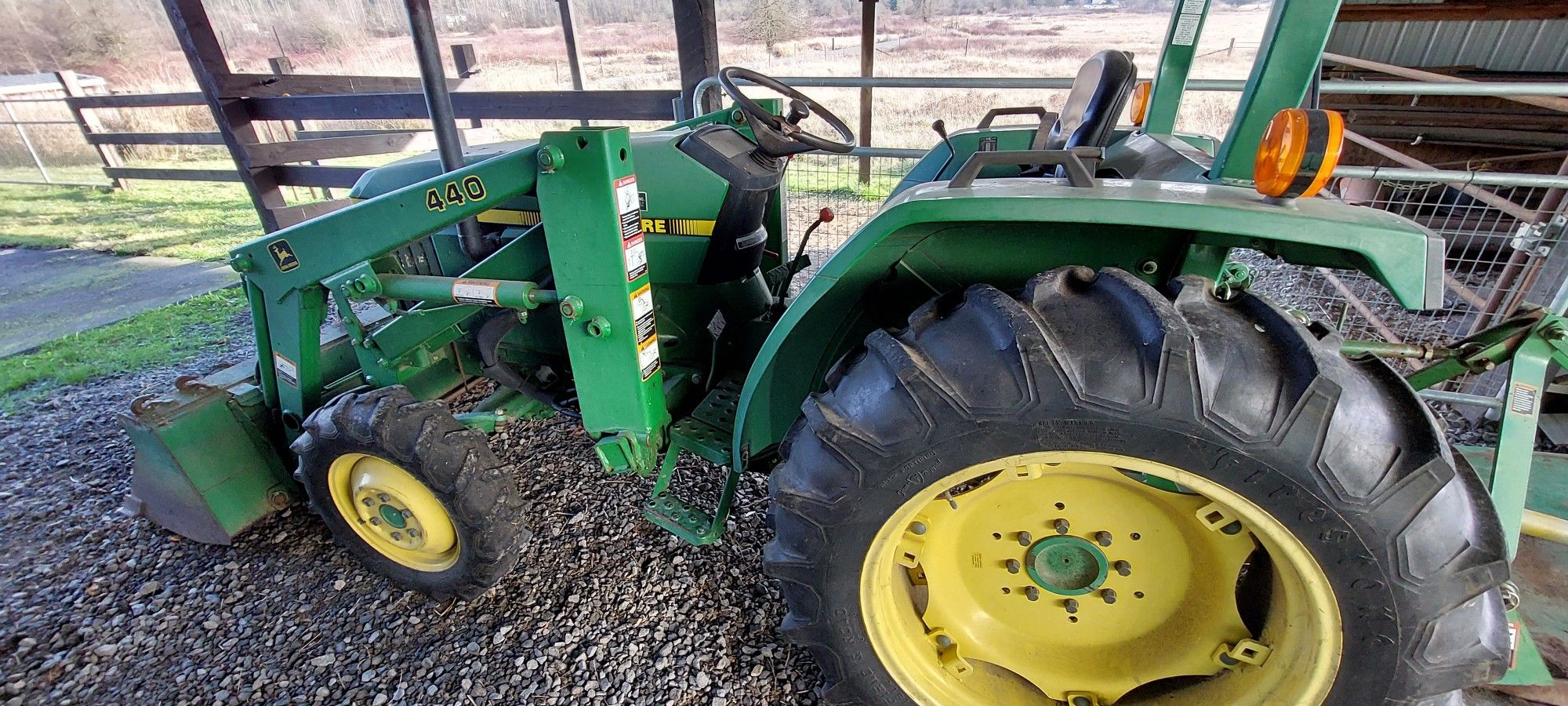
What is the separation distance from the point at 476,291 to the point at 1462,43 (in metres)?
7.01

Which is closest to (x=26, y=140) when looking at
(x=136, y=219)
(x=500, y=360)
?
(x=136, y=219)

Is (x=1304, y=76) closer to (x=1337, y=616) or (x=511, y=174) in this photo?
(x=1337, y=616)

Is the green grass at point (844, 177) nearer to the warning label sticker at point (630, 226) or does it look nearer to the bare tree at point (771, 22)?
the bare tree at point (771, 22)

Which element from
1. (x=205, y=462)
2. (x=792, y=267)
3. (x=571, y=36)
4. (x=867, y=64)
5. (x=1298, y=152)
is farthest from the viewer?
(x=571, y=36)

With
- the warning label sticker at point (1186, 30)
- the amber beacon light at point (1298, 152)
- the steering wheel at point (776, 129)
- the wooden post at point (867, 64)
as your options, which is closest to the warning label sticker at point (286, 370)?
the steering wheel at point (776, 129)

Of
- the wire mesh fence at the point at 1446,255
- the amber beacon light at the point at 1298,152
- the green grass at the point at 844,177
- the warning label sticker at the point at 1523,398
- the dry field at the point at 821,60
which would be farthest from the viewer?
the dry field at the point at 821,60

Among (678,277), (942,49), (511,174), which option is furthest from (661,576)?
(942,49)

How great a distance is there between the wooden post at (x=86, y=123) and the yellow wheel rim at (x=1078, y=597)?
32.7 feet

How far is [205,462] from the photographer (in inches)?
80.2

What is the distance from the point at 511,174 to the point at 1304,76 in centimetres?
163

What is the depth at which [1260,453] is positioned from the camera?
1.02 m

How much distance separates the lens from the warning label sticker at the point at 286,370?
6.66 feet

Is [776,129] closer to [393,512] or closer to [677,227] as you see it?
[677,227]

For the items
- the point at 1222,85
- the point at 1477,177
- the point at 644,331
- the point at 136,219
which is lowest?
the point at 136,219
